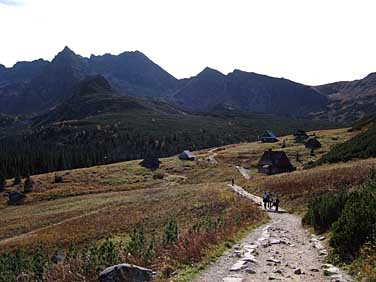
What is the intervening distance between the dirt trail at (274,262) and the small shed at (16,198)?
8763 cm

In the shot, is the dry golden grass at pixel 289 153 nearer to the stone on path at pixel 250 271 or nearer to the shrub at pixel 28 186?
the shrub at pixel 28 186

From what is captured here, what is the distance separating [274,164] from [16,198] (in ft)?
202

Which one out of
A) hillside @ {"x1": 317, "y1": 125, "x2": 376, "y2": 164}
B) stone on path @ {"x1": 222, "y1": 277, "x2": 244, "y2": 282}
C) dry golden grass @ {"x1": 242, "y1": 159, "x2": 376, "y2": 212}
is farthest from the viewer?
hillside @ {"x1": 317, "y1": 125, "x2": 376, "y2": 164}

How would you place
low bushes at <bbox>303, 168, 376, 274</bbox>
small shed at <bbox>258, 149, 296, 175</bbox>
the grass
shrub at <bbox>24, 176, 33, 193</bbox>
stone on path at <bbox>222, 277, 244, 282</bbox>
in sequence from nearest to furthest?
stone on path at <bbox>222, 277, 244, 282</bbox>
low bushes at <bbox>303, 168, 376, 274</bbox>
the grass
small shed at <bbox>258, 149, 296, 175</bbox>
shrub at <bbox>24, 176, 33, 193</bbox>

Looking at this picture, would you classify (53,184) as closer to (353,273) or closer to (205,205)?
(205,205)

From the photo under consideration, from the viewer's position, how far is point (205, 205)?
157ft

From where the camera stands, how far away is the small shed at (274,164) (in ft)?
344

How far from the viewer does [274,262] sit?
17.5m

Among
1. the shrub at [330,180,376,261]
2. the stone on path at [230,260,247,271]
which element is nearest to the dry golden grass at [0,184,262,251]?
the shrub at [330,180,376,261]

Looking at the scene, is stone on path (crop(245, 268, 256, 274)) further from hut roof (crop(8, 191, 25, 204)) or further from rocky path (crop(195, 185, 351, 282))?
hut roof (crop(8, 191, 25, 204))

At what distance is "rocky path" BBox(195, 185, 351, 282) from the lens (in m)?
15.4

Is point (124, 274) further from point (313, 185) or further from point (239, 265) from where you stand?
point (313, 185)

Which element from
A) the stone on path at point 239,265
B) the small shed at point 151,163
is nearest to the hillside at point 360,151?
the stone on path at point 239,265

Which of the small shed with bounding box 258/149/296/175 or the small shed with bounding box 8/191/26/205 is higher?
the small shed with bounding box 258/149/296/175
